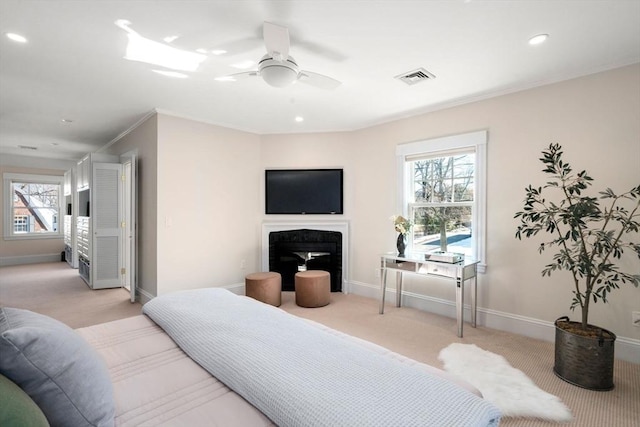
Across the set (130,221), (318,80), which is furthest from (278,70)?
(130,221)

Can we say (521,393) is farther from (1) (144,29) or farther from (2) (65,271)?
(2) (65,271)

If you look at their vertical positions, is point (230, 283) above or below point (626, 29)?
below

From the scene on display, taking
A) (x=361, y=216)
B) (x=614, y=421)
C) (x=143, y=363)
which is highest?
(x=361, y=216)

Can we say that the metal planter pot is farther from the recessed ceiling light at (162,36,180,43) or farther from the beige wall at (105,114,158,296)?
the beige wall at (105,114,158,296)

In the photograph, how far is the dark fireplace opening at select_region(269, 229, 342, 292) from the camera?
15.4 feet

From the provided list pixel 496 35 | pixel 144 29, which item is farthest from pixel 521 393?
pixel 144 29

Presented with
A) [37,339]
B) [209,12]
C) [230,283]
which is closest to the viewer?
[37,339]

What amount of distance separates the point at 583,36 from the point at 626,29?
25 centimetres

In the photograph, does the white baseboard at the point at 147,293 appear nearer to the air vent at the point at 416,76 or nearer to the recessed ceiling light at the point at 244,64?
the recessed ceiling light at the point at 244,64

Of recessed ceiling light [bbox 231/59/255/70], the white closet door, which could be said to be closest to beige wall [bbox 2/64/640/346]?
the white closet door

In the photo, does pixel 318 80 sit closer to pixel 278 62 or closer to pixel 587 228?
pixel 278 62

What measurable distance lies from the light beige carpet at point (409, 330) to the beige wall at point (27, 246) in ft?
5.48

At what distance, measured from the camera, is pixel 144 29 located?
216cm

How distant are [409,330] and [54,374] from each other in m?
3.02
